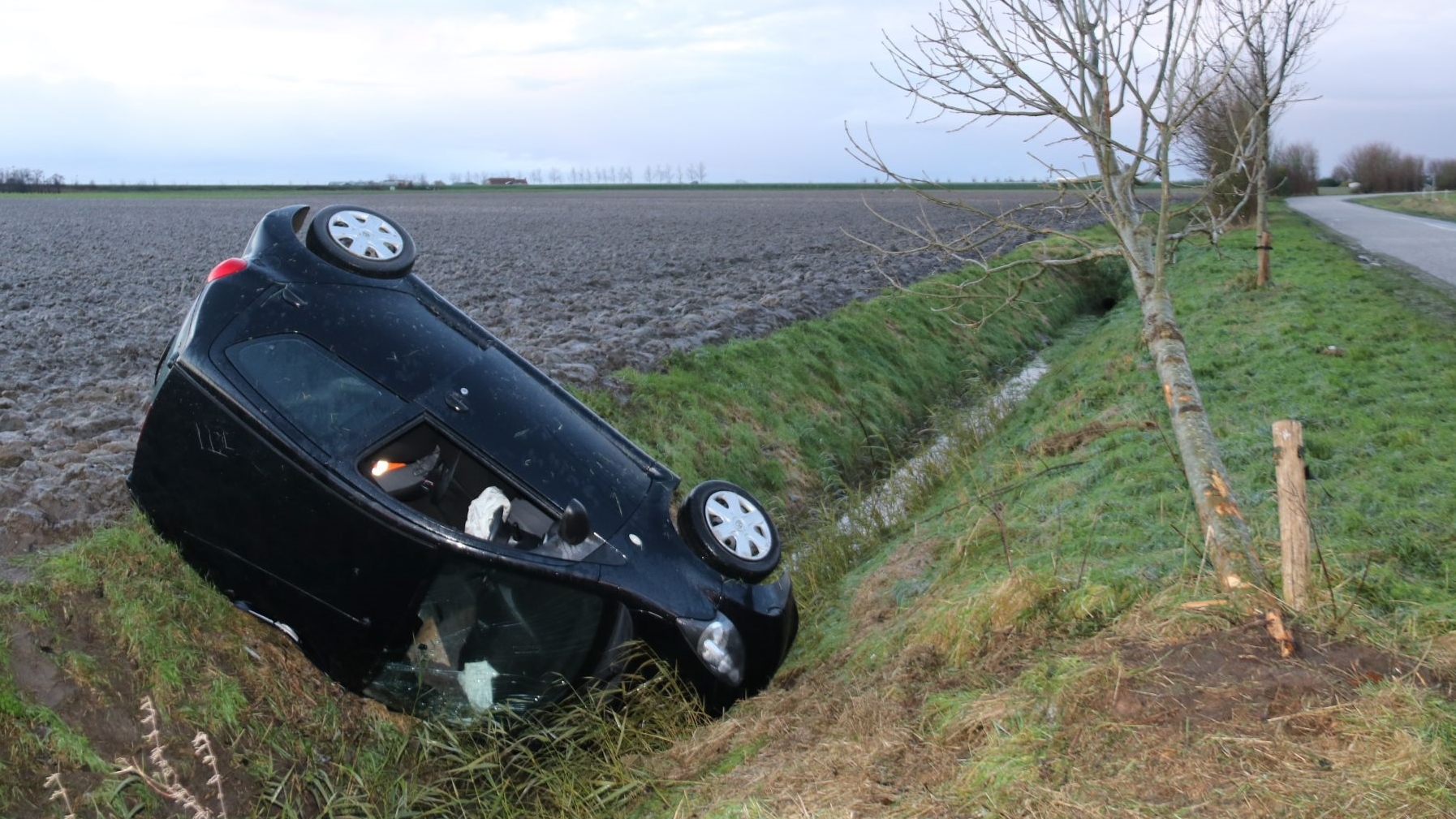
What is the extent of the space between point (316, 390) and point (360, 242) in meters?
1.23

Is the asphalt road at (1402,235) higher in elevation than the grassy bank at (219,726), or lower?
higher

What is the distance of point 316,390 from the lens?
17.3ft

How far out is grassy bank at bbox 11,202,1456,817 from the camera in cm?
408

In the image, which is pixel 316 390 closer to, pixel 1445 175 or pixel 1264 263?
pixel 1264 263

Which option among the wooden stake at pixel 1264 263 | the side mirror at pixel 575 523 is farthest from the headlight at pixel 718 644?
the wooden stake at pixel 1264 263

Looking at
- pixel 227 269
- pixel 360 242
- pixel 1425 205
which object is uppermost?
pixel 1425 205

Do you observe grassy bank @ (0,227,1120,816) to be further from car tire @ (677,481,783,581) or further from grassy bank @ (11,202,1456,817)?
car tire @ (677,481,783,581)

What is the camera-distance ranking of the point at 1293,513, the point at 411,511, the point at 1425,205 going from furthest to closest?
the point at 1425,205, the point at 411,511, the point at 1293,513

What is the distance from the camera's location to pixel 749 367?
1316cm

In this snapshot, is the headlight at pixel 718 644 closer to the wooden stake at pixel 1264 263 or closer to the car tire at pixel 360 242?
the car tire at pixel 360 242

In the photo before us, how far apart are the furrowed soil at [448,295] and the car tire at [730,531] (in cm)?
224

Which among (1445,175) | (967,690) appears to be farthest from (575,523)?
(1445,175)

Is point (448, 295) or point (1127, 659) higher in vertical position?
point (448, 295)

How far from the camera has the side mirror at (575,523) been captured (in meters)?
4.99
